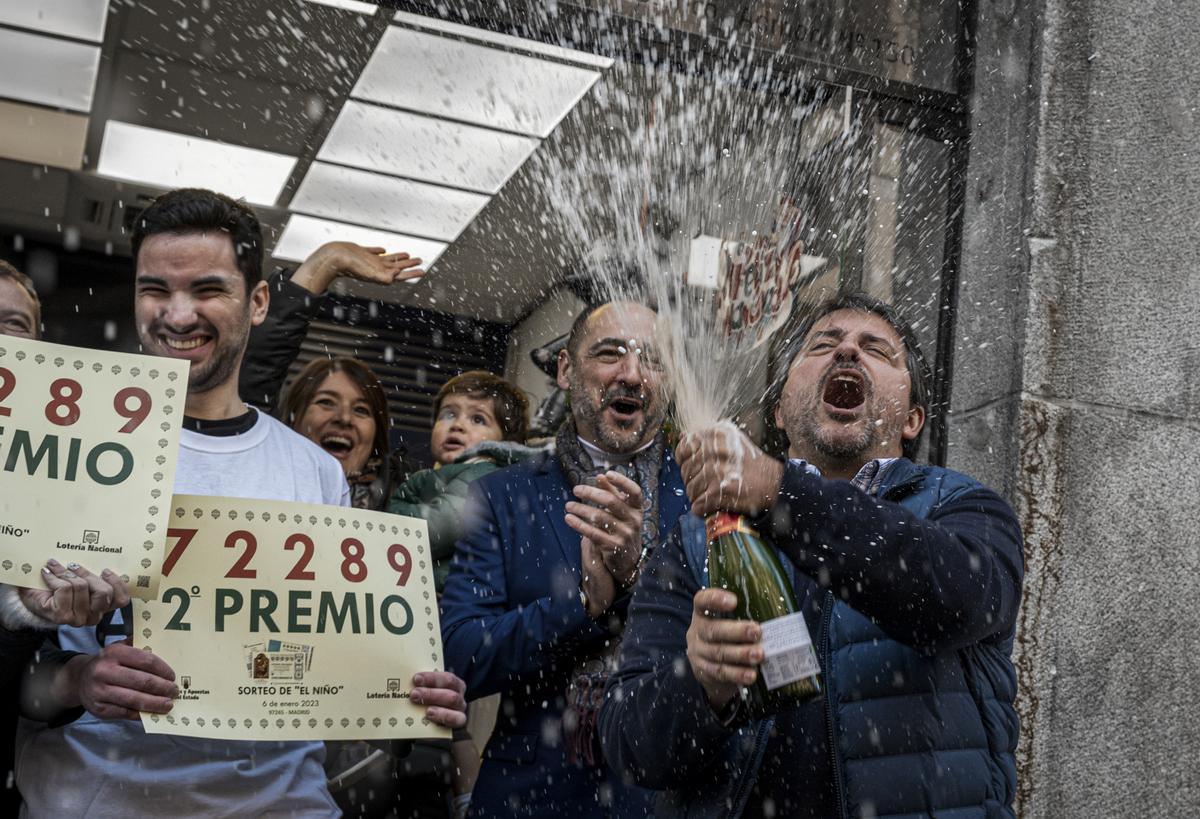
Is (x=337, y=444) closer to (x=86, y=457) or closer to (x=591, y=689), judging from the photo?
(x=591, y=689)

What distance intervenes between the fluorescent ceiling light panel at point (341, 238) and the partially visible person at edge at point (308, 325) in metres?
4.63

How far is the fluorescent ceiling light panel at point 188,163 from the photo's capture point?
786 cm

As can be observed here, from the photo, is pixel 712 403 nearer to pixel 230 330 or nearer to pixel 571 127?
pixel 230 330

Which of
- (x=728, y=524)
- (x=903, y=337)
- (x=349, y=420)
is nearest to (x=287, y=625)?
(x=728, y=524)

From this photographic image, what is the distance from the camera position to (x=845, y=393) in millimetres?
3146

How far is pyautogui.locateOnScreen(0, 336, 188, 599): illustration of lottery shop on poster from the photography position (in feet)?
8.09

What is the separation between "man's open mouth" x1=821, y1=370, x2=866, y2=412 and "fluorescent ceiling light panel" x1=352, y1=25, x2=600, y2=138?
156 inches

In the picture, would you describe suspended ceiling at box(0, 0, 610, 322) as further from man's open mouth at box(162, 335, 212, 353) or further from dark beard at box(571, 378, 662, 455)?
man's open mouth at box(162, 335, 212, 353)

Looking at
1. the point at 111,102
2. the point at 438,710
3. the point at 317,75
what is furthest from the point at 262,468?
the point at 111,102

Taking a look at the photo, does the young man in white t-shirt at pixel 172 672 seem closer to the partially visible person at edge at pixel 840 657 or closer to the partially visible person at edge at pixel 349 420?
the partially visible person at edge at pixel 840 657

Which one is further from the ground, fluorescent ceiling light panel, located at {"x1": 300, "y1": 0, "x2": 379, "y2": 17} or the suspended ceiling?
the suspended ceiling

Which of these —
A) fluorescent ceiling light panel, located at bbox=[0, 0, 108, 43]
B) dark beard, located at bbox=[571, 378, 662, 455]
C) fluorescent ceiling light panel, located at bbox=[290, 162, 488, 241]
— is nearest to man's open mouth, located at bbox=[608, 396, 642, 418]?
dark beard, located at bbox=[571, 378, 662, 455]

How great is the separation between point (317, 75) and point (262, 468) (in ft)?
14.7

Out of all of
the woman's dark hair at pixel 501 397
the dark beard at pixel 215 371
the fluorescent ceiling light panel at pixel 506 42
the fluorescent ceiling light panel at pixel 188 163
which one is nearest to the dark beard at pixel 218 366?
the dark beard at pixel 215 371
